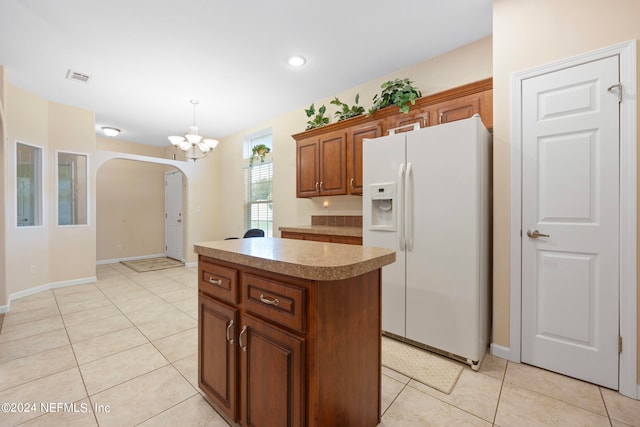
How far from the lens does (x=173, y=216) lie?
21.5ft

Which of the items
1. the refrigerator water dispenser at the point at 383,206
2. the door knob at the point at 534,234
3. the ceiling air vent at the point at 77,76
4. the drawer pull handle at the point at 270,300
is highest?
the ceiling air vent at the point at 77,76

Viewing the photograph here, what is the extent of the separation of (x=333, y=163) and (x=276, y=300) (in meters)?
2.56

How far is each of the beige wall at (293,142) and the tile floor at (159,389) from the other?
2.30 meters

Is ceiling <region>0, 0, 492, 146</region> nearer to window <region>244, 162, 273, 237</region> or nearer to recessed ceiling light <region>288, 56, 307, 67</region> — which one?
recessed ceiling light <region>288, 56, 307, 67</region>

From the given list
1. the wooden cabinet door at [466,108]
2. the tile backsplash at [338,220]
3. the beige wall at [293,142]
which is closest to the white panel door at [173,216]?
the beige wall at [293,142]

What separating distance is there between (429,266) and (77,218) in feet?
17.7

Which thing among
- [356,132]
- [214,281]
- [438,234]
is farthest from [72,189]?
[438,234]

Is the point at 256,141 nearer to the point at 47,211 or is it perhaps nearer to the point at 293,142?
the point at 293,142

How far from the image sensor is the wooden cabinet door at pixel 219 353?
4.53 ft

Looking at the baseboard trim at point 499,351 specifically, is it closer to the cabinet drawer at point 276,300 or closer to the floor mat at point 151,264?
the cabinet drawer at point 276,300

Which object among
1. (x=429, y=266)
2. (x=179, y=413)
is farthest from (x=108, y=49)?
(x=429, y=266)

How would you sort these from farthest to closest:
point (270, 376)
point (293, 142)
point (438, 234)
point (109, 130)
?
point (109, 130) < point (293, 142) < point (438, 234) < point (270, 376)

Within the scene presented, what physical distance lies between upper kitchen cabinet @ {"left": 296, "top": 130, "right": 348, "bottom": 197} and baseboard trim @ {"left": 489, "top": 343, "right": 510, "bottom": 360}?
6.89ft

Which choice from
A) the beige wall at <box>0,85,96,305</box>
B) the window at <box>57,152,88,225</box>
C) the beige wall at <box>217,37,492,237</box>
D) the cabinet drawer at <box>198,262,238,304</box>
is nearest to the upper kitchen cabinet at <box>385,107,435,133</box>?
the beige wall at <box>217,37,492,237</box>
